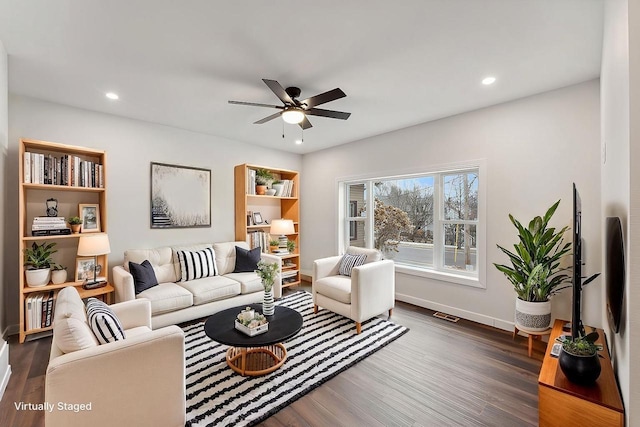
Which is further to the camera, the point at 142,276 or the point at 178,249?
the point at 178,249

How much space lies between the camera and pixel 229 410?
194cm

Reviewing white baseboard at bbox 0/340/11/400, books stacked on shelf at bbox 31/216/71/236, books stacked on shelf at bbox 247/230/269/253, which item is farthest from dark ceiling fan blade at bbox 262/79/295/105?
white baseboard at bbox 0/340/11/400

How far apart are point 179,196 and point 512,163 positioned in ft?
14.4

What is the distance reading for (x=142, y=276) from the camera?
3229 mm

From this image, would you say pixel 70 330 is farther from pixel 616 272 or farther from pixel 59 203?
pixel 616 272

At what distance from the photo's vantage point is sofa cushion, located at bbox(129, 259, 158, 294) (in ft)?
10.5

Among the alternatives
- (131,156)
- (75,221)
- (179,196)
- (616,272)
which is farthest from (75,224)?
(616,272)

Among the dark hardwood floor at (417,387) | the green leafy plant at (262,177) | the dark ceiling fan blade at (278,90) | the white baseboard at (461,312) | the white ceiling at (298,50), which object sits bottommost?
the dark hardwood floor at (417,387)

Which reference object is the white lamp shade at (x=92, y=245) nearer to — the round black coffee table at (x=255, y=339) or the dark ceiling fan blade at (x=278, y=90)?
the round black coffee table at (x=255, y=339)

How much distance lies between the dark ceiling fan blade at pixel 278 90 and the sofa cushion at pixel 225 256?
2536 millimetres

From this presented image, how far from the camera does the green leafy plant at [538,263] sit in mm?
2594

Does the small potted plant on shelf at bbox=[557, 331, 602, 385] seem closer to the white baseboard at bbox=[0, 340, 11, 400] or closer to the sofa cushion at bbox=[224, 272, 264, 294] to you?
the sofa cushion at bbox=[224, 272, 264, 294]

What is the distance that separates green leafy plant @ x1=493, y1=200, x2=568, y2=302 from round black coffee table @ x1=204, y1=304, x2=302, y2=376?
7.12 feet

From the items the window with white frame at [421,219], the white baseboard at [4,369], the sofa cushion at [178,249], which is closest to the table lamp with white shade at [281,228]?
the window with white frame at [421,219]
